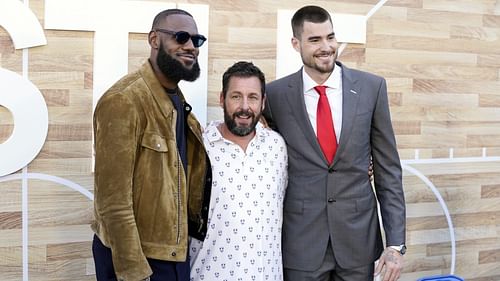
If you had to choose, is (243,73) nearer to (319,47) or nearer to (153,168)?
(319,47)

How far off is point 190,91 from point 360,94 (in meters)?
1.02

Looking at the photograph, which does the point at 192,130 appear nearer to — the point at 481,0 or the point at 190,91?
the point at 190,91

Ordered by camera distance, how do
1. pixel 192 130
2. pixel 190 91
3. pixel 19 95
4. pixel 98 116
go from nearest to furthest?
pixel 98 116 < pixel 192 130 < pixel 19 95 < pixel 190 91

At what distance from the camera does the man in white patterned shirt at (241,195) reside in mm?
2781

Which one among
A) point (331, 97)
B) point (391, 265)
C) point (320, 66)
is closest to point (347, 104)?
point (331, 97)

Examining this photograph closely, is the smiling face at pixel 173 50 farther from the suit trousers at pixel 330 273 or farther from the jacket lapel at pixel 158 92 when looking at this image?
the suit trousers at pixel 330 273

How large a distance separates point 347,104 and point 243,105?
485 mm

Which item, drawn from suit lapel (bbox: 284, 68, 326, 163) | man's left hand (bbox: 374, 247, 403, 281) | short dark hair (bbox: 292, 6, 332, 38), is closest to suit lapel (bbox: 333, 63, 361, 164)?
suit lapel (bbox: 284, 68, 326, 163)

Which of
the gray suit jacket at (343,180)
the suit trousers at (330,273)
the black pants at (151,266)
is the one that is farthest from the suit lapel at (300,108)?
the black pants at (151,266)

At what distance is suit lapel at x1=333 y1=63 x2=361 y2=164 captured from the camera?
9.68ft

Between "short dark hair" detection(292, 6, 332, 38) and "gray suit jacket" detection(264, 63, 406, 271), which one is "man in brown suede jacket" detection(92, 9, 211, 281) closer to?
"gray suit jacket" detection(264, 63, 406, 271)

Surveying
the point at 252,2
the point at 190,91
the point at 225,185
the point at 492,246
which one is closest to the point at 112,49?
the point at 190,91

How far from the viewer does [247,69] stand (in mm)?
2871

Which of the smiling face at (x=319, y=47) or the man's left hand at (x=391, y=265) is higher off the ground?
the smiling face at (x=319, y=47)
